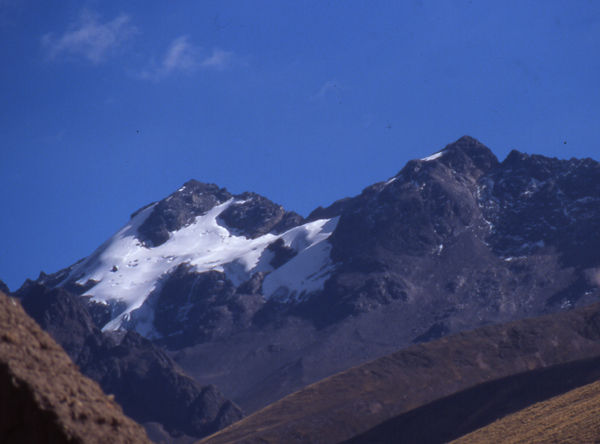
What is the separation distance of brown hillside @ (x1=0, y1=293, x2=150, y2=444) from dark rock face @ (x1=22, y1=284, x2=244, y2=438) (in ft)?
272

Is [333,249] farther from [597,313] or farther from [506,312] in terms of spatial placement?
[597,313]

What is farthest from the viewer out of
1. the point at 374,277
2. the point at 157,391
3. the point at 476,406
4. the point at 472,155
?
the point at 472,155

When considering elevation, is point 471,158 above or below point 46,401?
above

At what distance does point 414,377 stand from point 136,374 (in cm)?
6743

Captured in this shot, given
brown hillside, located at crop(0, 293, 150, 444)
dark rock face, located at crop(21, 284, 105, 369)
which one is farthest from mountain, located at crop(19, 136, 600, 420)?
brown hillside, located at crop(0, 293, 150, 444)

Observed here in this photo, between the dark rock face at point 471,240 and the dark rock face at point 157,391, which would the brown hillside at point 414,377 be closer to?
the dark rock face at point 157,391

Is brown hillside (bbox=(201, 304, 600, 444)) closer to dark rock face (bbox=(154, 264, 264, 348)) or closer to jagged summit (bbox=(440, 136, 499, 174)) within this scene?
dark rock face (bbox=(154, 264, 264, 348))

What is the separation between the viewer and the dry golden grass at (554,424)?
65.4 ft

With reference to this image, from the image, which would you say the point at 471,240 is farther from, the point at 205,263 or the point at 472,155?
the point at 205,263

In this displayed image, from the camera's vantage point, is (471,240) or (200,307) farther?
(200,307)

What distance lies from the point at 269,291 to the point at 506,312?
59.5 metres

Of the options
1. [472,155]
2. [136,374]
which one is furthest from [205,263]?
[472,155]

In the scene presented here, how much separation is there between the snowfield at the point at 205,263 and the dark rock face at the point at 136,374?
39.4 metres

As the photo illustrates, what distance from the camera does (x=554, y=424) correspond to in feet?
74.0
